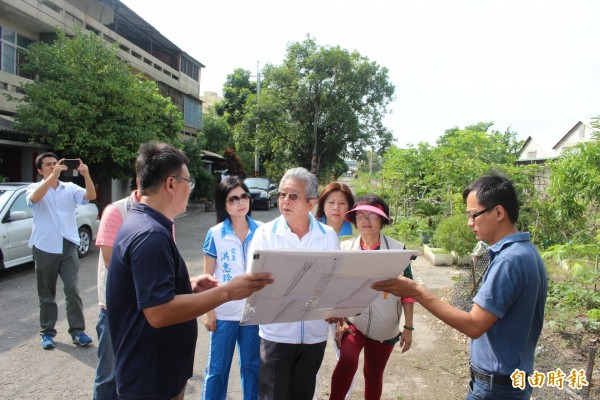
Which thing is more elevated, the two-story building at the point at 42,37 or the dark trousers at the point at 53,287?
the two-story building at the point at 42,37

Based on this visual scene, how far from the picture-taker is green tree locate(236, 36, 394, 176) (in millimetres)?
26172

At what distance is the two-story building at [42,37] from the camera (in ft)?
41.0

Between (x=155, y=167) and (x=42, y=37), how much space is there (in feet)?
51.8

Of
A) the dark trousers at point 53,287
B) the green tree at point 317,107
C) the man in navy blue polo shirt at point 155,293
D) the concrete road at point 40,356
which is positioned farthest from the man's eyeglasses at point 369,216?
the green tree at point 317,107

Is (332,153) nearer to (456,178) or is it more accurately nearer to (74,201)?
(456,178)

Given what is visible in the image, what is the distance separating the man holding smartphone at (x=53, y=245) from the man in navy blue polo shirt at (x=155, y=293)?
283 cm

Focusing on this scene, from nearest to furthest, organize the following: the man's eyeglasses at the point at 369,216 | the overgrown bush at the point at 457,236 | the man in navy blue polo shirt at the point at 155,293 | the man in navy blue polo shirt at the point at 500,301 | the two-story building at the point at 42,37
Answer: the man in navy blue polo shirt at the point at 155,293, the man in navy blue polo shirt at the point at 500,301, the man's eyeglasses at the point at 369,216, the overgrown bush at the point at 457,236, the two-story building at the point at 42,37

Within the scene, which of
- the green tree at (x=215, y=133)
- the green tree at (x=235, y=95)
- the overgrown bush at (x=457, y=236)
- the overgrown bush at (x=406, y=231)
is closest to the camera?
the overgrown bush at (x=457, y=236)

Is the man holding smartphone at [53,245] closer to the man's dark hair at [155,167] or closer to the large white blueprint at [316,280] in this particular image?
the man's dark hair at [155,167]

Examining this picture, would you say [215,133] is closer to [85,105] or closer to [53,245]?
[85,105]

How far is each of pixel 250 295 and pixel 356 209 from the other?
1.42 meters

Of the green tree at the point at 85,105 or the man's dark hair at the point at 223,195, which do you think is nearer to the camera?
the man's dark hair at the point at 223,195

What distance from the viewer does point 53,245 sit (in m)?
4.45

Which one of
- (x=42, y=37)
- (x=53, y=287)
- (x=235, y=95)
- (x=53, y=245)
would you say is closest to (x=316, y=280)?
(x=53, y=245)
